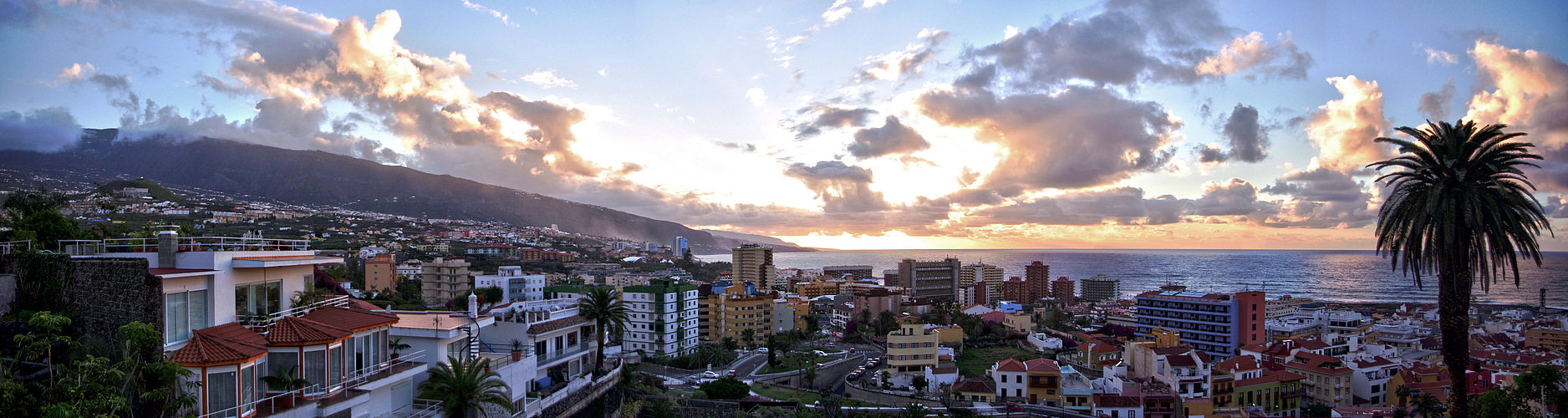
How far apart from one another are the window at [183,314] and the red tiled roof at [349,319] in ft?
5.65

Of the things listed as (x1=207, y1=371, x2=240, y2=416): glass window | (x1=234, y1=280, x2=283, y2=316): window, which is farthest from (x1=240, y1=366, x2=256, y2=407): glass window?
(x1=234, y1=280, x2=283, y2=316): window

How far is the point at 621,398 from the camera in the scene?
92.1ft

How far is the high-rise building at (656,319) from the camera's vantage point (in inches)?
1909

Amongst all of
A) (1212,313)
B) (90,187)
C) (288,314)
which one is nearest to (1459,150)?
(288,314)

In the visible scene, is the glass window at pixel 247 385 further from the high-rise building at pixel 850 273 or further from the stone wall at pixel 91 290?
the high-rise building at pixel 850 273

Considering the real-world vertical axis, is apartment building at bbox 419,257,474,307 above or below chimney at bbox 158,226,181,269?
below

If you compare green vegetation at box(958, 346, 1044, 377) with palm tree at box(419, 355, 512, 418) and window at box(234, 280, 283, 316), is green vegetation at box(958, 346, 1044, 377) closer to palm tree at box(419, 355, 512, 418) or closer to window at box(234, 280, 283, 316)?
palm tree at box(419, 355, 512, 418)

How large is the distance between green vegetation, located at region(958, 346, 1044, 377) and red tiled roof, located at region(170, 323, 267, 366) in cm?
4038

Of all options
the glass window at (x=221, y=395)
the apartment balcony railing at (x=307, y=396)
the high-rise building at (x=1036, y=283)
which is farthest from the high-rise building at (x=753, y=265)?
the glass window at (x=221, y=395)

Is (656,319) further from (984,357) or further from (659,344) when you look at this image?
(984,357)

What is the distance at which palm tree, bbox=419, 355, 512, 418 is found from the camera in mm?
16312

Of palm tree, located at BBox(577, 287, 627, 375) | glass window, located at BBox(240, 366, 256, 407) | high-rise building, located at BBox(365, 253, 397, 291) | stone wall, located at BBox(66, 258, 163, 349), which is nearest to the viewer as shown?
glass window, located at BBox(240, 366, 256, 407)

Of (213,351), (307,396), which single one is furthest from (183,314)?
(307,396)

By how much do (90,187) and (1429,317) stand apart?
146 m
